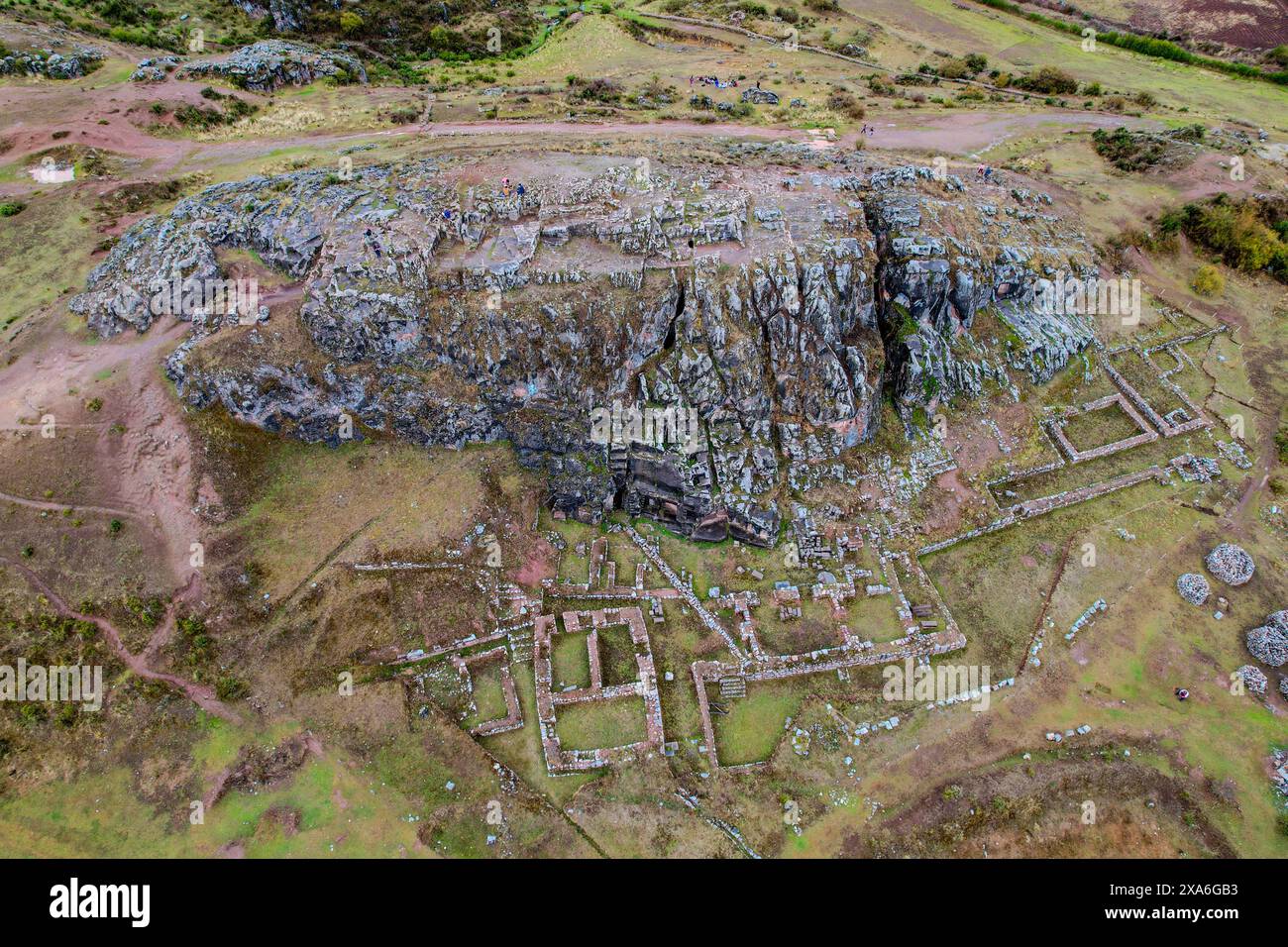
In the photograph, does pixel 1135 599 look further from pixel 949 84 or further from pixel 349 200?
pixel 949 84

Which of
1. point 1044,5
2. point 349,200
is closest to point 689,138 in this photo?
point 349,200

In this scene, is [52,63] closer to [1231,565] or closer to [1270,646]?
[1231,565]

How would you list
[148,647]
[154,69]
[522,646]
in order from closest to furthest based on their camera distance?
[148,647], [522,646], [154,69]

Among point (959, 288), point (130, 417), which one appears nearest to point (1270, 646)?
point (959, 288)

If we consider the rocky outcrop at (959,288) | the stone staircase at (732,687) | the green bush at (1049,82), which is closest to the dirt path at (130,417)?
the stone staircase at (732,687)

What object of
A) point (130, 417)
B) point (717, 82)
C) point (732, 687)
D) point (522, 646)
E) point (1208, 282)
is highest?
point (717, 82)

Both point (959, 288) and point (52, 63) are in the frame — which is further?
point (52, 63)

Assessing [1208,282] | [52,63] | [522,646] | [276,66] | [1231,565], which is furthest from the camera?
[276,66]
